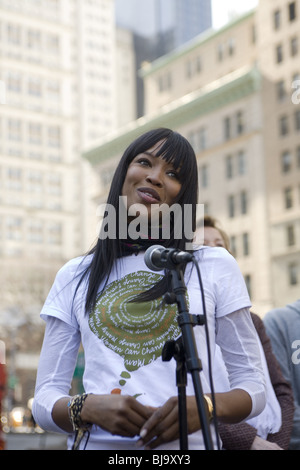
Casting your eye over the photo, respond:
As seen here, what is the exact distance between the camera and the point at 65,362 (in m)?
2.46

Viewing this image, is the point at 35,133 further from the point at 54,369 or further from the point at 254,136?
the point at 54,369

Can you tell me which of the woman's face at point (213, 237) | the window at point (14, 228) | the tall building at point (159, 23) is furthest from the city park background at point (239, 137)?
the tall building at point (159, 23)

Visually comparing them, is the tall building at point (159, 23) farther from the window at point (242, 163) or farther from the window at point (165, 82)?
the window at point (242, 163)

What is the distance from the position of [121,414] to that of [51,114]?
89.3m

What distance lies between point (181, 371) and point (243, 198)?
47816 millimetres

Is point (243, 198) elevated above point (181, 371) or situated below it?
above

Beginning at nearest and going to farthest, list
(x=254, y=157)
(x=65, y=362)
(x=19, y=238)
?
(x=65, y=362) → (x=254, y=157) → (x=19, y=238)

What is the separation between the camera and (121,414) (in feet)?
6.83

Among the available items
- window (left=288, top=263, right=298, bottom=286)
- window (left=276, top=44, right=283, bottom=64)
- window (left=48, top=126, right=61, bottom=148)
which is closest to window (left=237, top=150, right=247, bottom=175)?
window (left=276, top=44, right=283, bottom=64)

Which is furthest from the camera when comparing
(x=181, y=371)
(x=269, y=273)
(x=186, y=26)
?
(x=186, y=26)

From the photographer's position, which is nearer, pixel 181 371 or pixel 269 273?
pixel 181 371
